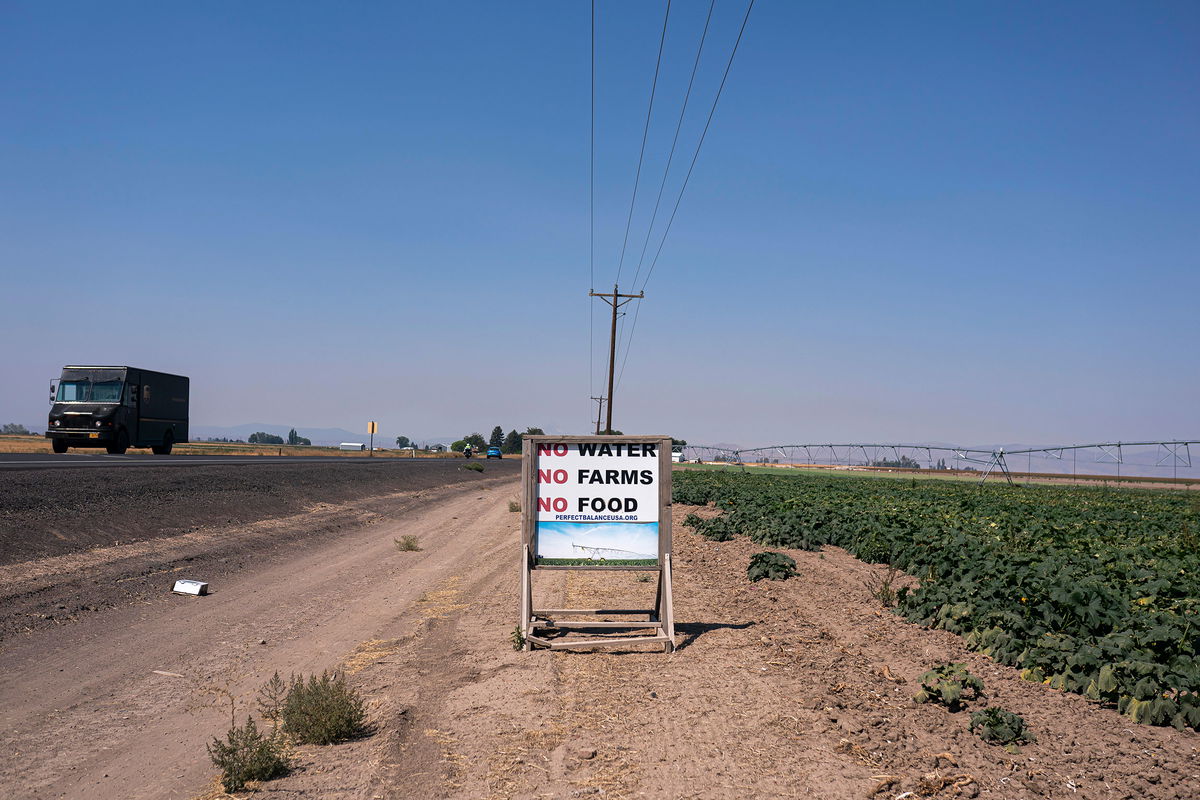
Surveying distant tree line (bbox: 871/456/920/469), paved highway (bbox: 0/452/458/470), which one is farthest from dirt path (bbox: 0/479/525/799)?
distant tree line (bbox: 871/456/920/469)

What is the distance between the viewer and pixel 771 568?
1198 centimetres

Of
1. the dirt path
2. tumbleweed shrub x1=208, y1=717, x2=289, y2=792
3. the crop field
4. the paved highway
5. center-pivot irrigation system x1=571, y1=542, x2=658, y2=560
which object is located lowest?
the dirt path

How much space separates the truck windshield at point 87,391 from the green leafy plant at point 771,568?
36.1 m

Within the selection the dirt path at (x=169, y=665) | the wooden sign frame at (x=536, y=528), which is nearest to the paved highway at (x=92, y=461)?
the dirt path at (x=169, y=665)

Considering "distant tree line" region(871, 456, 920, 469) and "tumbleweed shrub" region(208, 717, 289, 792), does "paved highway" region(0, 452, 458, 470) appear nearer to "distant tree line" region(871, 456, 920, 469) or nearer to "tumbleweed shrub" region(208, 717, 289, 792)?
"tumbleweed shrub" region(208, 717, 289, 792)

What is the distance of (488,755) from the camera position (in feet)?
18.8

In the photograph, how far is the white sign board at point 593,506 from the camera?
8.83 meters

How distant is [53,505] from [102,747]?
12.5 m

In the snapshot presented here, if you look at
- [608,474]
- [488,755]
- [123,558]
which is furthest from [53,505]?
[488,755]

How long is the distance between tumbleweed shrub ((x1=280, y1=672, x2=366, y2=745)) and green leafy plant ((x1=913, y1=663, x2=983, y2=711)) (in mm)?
4441

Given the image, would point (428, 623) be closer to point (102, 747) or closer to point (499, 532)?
point (102, 747)

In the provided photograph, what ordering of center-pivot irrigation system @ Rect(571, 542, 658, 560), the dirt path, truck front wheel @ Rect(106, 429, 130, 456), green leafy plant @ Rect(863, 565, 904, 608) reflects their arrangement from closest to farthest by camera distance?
the dirt path, center-pivot irrigation system @ Rect(571, 542, 658, 560), green leafy plant @ Rect(863, 565, 904, 608), truck front wheel @ Rect(106, 429, 130, 456)

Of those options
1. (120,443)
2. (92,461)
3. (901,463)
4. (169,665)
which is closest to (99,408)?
(120,443)

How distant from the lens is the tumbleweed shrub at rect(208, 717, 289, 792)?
17.4 feet
